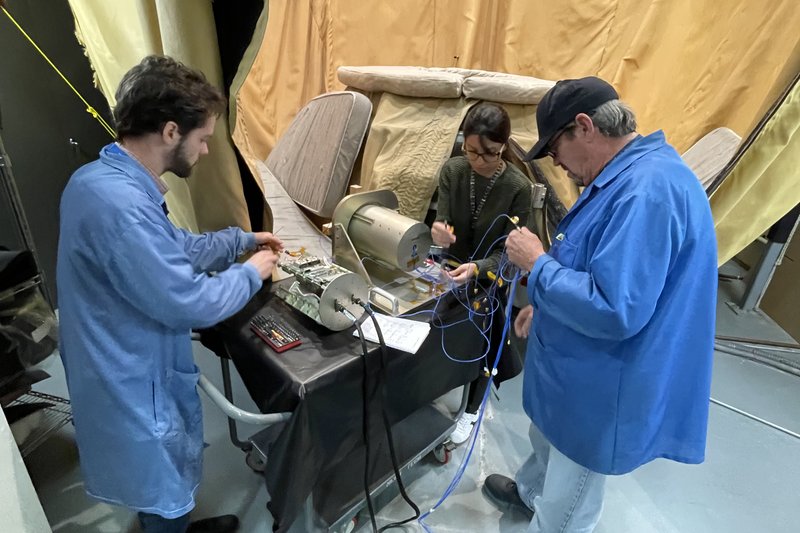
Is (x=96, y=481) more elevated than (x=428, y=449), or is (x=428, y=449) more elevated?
(x=96, y=481)

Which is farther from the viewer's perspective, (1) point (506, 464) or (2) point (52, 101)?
(2) point (52, 101)

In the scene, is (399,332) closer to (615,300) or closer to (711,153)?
(615,300)

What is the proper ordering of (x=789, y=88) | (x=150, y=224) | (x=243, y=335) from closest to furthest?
(x=150, y=224) → (x=243, y=335) → (x=789, y=88)

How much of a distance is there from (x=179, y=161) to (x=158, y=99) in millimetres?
143

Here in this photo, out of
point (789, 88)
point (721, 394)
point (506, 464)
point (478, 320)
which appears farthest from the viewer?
Answer: point (721, 394)

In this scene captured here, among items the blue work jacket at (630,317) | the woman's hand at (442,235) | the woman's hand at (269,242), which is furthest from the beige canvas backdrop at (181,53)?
the blue work jacket at (630,317)

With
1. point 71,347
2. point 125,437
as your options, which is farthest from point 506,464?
point 71,347

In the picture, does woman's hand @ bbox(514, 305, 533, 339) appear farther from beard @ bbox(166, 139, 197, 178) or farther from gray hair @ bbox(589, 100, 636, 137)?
beard @ bbox(166, 139, 197, 178)

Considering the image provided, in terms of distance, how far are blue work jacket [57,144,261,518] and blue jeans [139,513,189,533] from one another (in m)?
0.12

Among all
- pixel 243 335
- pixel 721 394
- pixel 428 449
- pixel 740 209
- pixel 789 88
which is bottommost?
pixel 721 394

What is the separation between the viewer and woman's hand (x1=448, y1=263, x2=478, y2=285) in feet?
4.29

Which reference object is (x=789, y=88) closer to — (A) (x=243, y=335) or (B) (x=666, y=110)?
(B) (x=666, y=110)

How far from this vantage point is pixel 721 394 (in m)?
2.20

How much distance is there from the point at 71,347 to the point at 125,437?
24 centimetres
